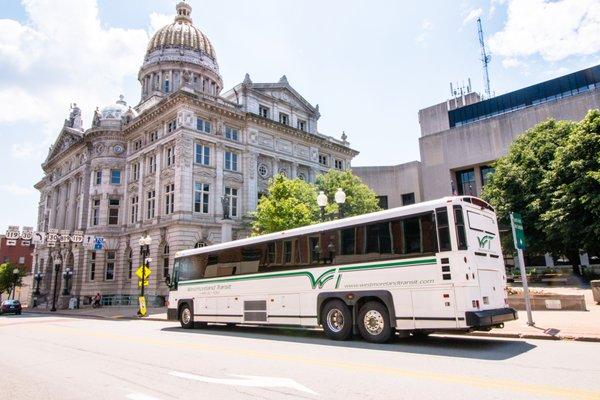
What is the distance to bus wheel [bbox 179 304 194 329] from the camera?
58.2ft

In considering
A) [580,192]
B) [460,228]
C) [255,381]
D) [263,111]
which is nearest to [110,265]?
[263,111]

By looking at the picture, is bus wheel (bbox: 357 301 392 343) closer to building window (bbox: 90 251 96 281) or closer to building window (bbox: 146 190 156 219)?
building window (bbox: 146 190 156 219)

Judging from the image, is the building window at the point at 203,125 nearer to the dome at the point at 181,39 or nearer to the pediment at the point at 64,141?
the pediment at the point at 64,141

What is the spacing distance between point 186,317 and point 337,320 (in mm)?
8601

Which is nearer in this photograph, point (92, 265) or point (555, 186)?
point (555, 186)

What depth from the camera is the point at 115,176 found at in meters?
45.0

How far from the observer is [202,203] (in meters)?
37.5

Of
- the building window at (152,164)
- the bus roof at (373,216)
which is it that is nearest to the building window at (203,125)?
the building window at (152,164)

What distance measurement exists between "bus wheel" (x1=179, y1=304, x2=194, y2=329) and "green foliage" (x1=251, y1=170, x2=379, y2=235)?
12.2 metres

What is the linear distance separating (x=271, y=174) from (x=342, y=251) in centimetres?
3183

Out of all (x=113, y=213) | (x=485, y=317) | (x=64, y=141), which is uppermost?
(x=64, y=141)

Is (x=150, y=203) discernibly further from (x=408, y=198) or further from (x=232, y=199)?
(x=408, y=198)

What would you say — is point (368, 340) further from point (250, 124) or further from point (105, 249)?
point (105, 249)

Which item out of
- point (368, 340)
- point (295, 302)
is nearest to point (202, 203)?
point (295, 302)
